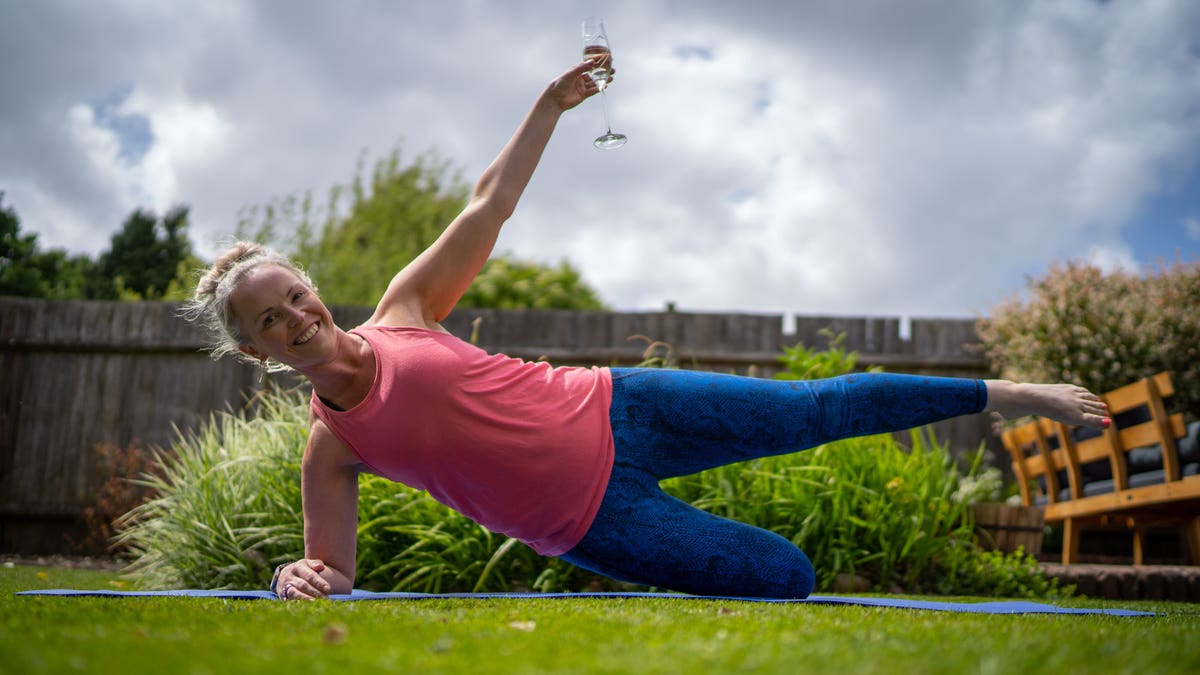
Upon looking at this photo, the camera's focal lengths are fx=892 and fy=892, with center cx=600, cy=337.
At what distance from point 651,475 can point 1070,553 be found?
12.4 ft

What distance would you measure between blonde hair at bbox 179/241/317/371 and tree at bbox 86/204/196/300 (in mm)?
15018

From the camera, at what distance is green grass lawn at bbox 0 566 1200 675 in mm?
1188

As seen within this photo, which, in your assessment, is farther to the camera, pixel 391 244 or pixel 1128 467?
pixel 391 244

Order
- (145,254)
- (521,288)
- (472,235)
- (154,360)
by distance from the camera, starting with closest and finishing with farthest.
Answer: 1. (472,235)
2. (154,360)
3. (521,288)
4. (145,254)

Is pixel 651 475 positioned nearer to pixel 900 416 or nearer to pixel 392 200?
pixel 900 416

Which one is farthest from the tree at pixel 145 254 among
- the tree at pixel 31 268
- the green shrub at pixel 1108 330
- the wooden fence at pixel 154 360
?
the green shrub at pixel 1108 330

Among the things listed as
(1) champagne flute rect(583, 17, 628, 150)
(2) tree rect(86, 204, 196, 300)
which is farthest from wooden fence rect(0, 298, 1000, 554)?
(2) tree rect(86, 204, 196, 300)

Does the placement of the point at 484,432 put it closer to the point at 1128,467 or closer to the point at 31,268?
the point at 1128,467

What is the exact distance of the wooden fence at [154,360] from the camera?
7188 millimetres

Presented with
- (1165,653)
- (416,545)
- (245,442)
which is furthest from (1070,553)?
(245,442)

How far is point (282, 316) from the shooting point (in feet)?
7.30

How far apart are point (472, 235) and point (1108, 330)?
5.58 metres

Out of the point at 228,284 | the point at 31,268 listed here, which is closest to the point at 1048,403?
the point at 228,284

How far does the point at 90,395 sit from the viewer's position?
7254 mm
